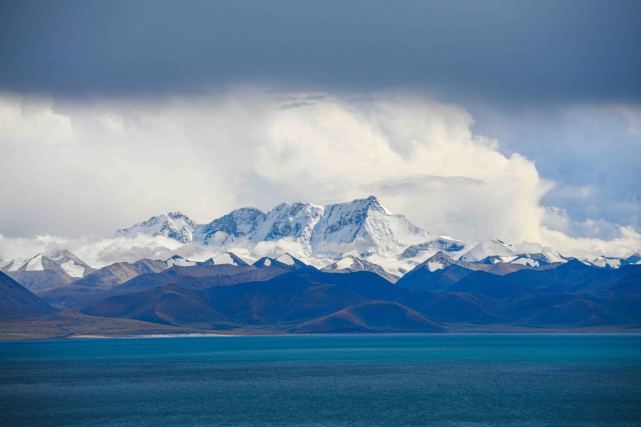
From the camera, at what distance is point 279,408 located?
417 feet

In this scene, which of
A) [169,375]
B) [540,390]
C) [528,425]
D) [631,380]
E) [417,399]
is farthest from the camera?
[169,375]

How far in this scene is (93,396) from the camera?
142750 mm

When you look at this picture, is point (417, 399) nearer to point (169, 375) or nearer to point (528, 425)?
point (528, 425)

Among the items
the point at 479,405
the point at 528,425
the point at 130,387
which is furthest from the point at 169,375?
the point at 528,425

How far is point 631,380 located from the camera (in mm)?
156750

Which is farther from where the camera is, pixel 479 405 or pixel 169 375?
pixel 169 375

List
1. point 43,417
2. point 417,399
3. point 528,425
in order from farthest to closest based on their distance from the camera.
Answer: point 417,399, point 43,417, point 528,425

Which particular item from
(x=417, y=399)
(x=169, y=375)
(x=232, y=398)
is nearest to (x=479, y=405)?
(x=417, y=399)

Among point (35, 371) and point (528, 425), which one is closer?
point (528, 425)

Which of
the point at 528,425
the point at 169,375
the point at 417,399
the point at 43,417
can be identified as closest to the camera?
the point at 528,425

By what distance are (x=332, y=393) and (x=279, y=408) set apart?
2031 cm

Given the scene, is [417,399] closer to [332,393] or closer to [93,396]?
[332,393]

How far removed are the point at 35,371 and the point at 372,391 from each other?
79057mm

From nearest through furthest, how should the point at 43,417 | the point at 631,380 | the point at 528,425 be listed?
the point at 528,425 < the point at 43,417 < the point at 631,380
